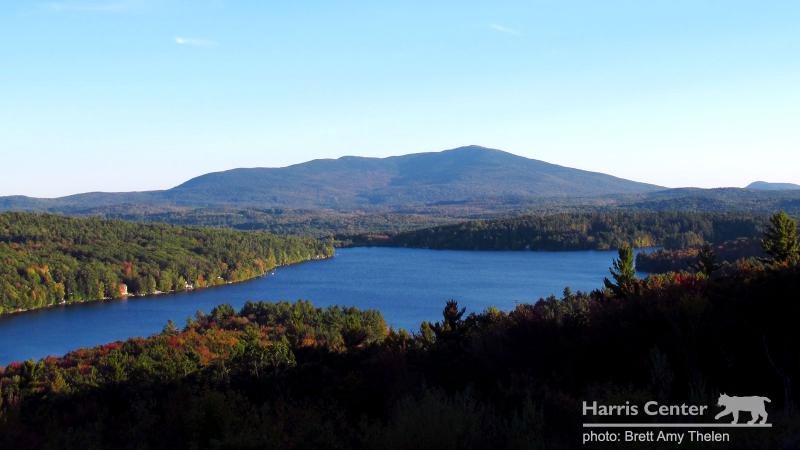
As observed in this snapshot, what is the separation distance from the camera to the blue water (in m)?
A: 48.8

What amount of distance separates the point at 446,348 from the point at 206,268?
70060mm

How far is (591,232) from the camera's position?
10569 centimetres

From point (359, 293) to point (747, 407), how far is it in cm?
5859

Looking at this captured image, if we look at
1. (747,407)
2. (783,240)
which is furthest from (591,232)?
(747,407)

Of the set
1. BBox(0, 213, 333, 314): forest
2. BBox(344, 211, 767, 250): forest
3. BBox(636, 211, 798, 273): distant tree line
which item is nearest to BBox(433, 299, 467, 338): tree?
BBox(636, 211, 798, 273): distant tree line

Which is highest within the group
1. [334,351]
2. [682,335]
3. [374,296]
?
[682,335]

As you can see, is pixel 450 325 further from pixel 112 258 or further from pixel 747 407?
pixel 112 258

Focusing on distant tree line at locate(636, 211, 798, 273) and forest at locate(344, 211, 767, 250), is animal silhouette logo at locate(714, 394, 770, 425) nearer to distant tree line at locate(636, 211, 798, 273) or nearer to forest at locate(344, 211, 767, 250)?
distant tree line at locate(636, 211, 798, 273)

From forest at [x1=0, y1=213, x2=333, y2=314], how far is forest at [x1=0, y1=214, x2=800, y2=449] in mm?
49077


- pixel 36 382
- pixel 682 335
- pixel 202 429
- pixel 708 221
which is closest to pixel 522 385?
pixel 682 335

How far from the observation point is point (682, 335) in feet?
37.0

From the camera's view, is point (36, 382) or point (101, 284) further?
point (101, 284)

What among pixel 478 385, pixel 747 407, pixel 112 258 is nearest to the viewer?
pixel 747 407

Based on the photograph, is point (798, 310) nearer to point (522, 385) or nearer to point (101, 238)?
point (522, 385)
